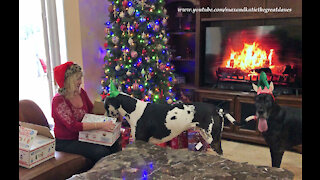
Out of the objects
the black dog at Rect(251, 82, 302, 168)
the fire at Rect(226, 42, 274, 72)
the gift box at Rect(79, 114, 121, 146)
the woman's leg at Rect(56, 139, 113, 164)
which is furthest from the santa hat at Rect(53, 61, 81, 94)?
the fire at Rect(226, 42, 274, 72)

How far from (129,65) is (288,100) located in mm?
2088

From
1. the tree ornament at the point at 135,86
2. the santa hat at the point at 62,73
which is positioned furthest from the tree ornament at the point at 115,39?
the santa hat at the point at 62,73

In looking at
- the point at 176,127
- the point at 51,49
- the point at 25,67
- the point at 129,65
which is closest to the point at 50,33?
the point at 51,49

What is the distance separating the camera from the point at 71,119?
2.32 meters

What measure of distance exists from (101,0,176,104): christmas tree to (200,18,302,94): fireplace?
0.84 meters

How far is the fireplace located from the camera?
3598mm

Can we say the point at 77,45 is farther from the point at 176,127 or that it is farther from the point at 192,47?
the point at 176,127

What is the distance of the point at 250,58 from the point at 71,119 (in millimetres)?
2669

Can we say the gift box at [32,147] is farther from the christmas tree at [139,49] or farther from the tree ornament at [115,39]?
the tree ornament at [115,39]

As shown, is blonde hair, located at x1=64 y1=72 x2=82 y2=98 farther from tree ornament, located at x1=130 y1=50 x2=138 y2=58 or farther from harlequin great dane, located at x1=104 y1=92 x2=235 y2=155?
tree ornament, located at x1=130 y1=50 x2=138 y2=58

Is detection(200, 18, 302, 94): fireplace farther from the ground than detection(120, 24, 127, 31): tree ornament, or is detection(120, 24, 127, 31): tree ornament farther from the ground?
detection(120, 24, 127, 31): tree ornament

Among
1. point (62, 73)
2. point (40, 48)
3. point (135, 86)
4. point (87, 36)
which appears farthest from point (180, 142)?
point (40, 48)

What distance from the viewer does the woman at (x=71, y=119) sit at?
2.28 metres

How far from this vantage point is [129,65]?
3621 millimetres
